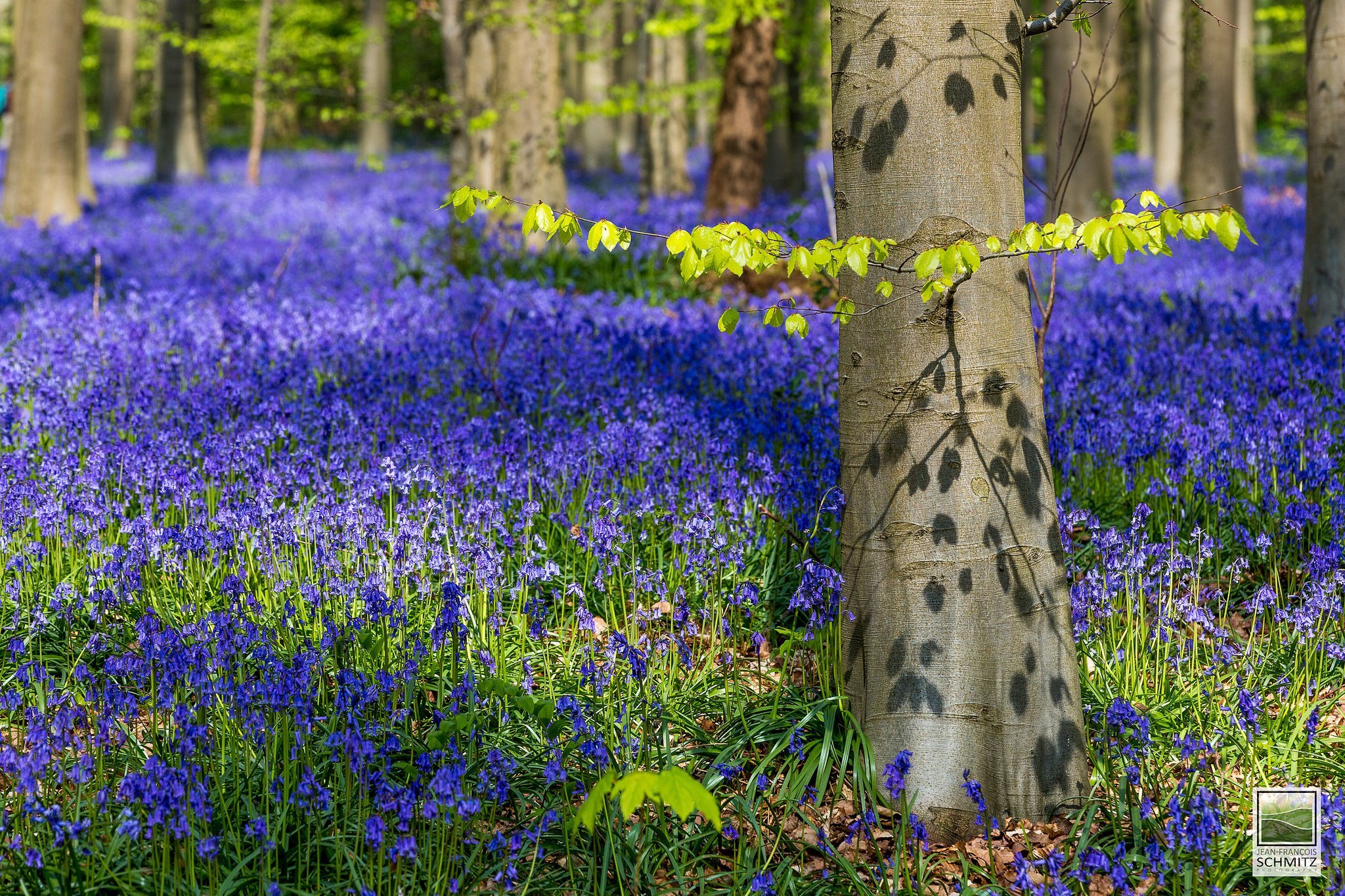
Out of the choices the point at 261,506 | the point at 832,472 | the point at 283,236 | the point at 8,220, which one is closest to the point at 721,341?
the point at 832,472

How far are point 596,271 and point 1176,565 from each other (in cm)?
728

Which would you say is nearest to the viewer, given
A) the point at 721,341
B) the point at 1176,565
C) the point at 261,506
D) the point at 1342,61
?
the point at 1176,565

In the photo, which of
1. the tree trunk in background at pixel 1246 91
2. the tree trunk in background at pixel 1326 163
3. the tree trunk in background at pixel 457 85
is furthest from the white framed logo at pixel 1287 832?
the tree trunk in background at pixel 1246 91

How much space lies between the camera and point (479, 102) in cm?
1238

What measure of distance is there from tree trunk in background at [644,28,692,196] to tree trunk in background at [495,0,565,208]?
4.16 metres

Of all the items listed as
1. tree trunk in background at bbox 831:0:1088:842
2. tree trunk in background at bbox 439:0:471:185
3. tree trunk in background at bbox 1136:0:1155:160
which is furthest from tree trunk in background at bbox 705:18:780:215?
tree trunk in background at bbox 1136:0:1155:160

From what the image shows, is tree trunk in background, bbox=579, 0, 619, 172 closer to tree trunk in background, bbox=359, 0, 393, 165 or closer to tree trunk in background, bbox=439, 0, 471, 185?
tree trunk in background, bbox=359, 0, 393, 165

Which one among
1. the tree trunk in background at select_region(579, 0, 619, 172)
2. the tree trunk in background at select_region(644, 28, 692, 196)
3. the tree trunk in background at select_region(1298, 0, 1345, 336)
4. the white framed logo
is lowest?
the white framed logo

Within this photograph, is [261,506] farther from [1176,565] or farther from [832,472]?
[1176,565]

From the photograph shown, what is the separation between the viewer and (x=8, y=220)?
12367mm

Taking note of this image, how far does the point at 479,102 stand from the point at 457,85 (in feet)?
3.56

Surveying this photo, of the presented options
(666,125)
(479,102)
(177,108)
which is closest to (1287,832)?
(479,102)

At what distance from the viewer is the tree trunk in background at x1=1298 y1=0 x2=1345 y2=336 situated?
253 inches

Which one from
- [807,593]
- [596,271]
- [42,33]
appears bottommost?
[807,593]
